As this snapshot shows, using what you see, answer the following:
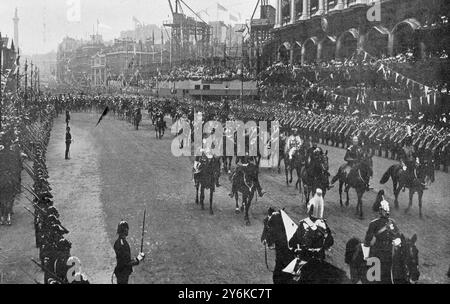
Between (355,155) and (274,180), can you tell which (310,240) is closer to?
(355,155)

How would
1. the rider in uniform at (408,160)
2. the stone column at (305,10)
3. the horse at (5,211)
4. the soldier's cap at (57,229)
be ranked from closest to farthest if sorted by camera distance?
1. the soldier's cap at (57,229)
2. the horse at (5,211)
3. the rider in uniform at (408,160)
4. the stone column at (305,10)

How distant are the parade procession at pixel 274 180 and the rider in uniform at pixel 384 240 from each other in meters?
0.02

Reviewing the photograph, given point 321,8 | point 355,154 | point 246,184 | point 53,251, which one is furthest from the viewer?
point 321,8

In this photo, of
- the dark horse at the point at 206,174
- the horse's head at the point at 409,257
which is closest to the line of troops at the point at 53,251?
the horse's head at the point at 409,257

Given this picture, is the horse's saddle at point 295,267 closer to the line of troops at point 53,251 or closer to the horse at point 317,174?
the line of troops at point 53,251

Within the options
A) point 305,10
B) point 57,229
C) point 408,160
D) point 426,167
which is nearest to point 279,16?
point 305,10

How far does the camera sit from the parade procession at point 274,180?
7.39 meters

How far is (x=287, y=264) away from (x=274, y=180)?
31.7ft

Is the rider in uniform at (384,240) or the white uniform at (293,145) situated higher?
the white uniform at (293,145)

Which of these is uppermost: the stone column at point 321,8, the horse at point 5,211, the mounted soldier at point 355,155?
the stone column at point 321,8

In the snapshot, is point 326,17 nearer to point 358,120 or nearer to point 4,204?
point 358,120

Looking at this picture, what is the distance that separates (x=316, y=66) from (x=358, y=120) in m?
10.7

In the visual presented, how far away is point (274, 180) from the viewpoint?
1691 centimetres
